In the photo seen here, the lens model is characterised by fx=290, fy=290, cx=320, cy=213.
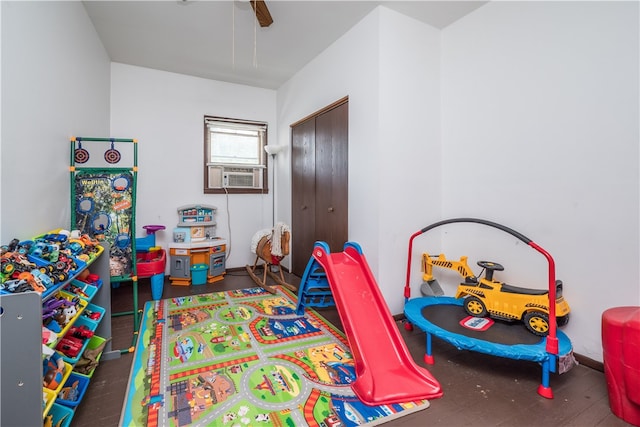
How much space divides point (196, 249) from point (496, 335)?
3391 mm

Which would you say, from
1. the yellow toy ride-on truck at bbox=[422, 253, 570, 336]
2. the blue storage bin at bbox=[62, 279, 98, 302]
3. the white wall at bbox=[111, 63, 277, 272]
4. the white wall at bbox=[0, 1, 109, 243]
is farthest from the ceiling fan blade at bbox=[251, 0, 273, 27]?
the yellow toy ride-on truck at bbox=[422, 253, 570, 336]

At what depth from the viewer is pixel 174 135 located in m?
4.10

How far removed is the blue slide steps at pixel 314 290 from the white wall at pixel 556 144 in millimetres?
1386

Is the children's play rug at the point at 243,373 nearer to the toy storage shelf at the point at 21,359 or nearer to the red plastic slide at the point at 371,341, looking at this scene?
the red plastic slide at the point at 371,341

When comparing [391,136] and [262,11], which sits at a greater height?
[262,11]

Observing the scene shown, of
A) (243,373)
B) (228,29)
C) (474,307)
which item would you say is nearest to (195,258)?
(243,373)

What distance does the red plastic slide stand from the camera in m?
1.68

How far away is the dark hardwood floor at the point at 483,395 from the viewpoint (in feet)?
4.96

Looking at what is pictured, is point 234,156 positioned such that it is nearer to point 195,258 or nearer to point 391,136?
point 195,258

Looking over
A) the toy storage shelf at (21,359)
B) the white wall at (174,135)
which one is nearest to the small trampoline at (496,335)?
the toy storage shelf at (21,359)

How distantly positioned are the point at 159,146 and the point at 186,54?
1.26 m

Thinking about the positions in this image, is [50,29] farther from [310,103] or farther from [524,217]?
[524,217]

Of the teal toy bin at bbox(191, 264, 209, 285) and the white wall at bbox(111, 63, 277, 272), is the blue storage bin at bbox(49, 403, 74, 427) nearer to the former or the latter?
the teal toy bin at bbox(191, 264, 209, 285)

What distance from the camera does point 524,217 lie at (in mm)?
2342
